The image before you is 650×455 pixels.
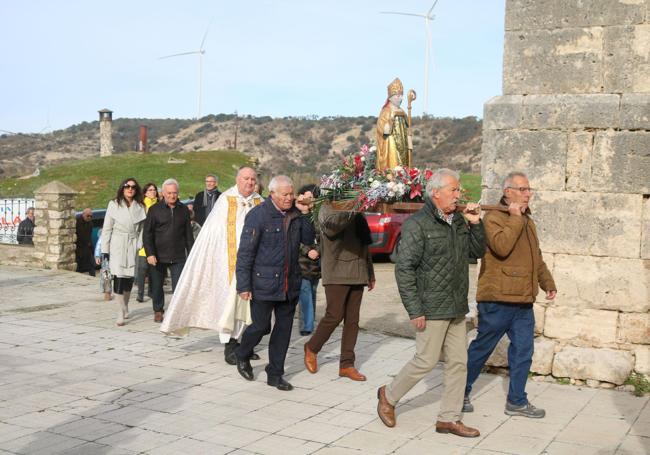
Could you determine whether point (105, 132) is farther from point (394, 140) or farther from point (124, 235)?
point (124, 235)

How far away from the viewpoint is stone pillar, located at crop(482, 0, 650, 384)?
297 inches

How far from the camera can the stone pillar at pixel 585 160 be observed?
754cm

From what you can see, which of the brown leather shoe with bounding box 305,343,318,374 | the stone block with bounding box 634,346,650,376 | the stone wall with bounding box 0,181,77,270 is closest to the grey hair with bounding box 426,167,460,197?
the brown leather shoe with bounding box 305,343,318,374

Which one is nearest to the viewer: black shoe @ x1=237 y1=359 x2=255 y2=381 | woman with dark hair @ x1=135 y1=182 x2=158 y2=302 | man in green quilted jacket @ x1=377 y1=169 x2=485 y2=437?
man in green quilted jacket @ x1=377 y1=169 x2=485 y2=437

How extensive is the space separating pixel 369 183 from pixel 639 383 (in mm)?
2959

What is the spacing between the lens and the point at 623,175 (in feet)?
24.8

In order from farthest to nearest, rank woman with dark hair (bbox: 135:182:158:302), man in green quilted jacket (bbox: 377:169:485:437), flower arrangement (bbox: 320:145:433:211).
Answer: woman with dark hair (bbox: 135:182:158:302)
flower arrangement (bbox: 320:145:433:211)
man in green quilted jacket (bbox: 377:169:485:437)

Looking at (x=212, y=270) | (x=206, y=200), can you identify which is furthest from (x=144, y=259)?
(x=212, y=270)

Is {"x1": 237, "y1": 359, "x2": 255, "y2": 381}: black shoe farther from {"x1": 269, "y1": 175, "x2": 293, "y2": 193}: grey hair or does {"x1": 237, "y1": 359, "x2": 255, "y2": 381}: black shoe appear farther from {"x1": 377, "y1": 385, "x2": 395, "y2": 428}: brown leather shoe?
{"x1": 377, "y1": 385, "x2": 395, "y2": 428}: brown leather shoe

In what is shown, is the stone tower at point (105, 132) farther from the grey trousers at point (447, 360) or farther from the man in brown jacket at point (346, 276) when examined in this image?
the grey trousers at point (447, 360)

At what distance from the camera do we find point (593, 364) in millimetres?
7621

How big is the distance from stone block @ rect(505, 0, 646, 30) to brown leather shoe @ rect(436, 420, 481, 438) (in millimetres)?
3868

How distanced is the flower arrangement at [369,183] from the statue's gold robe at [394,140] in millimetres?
12725

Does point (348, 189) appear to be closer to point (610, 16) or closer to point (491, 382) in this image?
point (491, 382)
